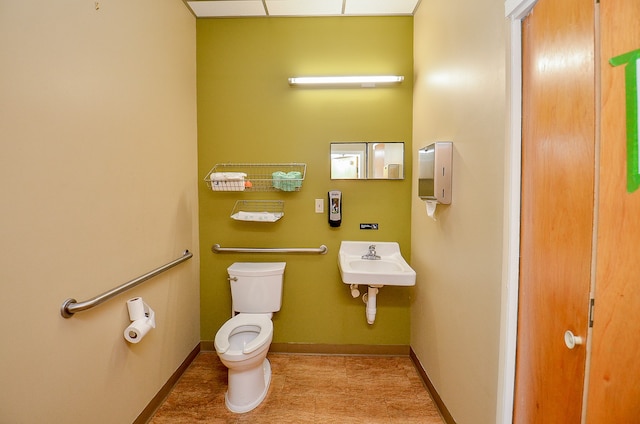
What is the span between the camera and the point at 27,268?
0.91 metres

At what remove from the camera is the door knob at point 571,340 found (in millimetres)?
754

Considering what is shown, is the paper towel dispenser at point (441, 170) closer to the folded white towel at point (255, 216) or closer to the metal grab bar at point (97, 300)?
the folded white towel at point (255, 216)

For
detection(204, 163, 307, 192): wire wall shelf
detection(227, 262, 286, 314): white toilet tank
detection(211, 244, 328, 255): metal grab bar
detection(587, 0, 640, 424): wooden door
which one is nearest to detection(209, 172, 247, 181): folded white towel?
detection(204, 163, 307, 192): wire wall shelf

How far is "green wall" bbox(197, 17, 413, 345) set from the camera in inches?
81.6

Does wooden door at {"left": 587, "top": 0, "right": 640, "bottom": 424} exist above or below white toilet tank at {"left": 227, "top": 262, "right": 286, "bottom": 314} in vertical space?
above

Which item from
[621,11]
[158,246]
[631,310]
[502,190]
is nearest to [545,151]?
[502,190]

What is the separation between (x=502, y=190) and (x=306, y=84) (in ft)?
5.40

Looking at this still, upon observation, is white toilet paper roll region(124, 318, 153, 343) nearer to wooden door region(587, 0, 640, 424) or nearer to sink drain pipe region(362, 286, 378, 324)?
sink drain pipe region(362, 286, 378, 324)

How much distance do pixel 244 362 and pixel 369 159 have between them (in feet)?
5.55

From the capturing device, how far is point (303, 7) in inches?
77.0

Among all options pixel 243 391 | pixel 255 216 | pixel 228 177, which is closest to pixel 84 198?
pixel 228 177

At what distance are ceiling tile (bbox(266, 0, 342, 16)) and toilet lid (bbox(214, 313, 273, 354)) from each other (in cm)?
234

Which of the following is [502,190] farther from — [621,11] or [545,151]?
[621,11]

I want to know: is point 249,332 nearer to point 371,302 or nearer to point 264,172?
point 371,302
